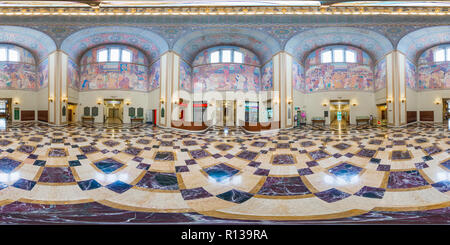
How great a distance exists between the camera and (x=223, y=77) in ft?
50.5

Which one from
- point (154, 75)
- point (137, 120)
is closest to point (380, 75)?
point (154, 75)

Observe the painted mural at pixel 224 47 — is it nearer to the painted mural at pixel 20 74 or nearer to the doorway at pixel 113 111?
the doorway at pixel 113 111

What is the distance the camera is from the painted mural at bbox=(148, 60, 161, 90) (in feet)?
44.9

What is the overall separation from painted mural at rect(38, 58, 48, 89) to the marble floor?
34.9 ft

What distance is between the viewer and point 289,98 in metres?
12.6

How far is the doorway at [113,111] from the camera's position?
15867mm

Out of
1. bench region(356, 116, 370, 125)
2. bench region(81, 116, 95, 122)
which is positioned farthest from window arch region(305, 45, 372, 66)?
bench region(81, 116, 95, 122)

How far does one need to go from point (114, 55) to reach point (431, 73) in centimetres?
2677

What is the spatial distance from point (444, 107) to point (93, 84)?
98.9 ft

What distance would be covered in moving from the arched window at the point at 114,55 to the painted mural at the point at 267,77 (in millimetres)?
11837

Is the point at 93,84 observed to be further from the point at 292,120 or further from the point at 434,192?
the point at 434,192

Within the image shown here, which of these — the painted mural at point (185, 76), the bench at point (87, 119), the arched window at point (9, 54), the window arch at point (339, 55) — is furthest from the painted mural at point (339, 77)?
the arched window at point (9, 54)
